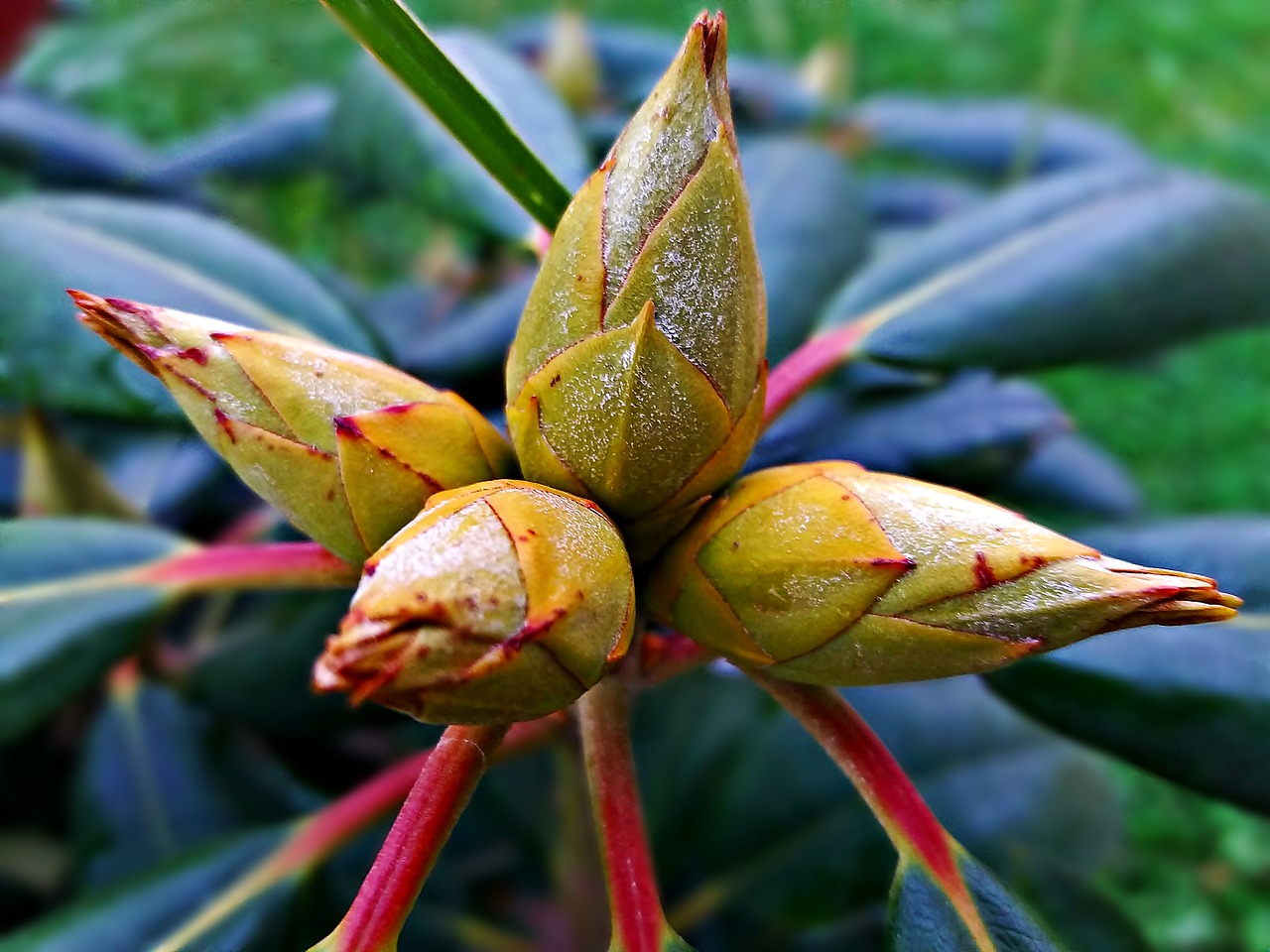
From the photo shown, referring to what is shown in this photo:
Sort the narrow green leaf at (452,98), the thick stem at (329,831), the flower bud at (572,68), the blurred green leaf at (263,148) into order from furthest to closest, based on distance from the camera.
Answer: the flower bud at (572,68) < the blurred green leaf at (263,148) < the thick stem at (329,831) < the narrow green leaf at (452,98)

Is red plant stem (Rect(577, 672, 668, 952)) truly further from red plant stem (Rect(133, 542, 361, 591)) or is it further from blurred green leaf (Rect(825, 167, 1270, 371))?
blurred green leaf (Rect(825, 167, 1270, 371))

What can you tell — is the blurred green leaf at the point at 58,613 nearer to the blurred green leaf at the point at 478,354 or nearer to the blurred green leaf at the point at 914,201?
the blurred green leaf at the point at 478,354

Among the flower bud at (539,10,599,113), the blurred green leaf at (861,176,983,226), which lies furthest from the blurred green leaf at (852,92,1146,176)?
the flower bud at (539,10,599,113)

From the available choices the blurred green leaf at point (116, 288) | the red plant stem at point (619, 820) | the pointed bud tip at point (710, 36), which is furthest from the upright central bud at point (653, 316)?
the blurred green leaf at point (116, 288)

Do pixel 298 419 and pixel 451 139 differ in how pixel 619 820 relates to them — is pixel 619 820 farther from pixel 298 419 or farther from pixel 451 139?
pixel 451 139

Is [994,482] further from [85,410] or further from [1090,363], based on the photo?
[85,410]

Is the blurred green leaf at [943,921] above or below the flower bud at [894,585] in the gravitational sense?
below

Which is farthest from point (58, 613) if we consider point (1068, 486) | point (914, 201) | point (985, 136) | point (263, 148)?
point (985, 136)

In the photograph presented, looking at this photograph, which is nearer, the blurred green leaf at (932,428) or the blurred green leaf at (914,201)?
the blurred green leaf at (932,428)
